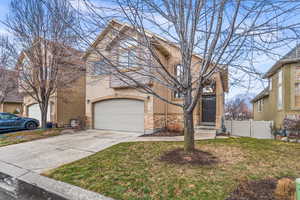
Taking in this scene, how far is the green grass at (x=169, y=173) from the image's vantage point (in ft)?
10.0

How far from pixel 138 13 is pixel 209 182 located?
4.06m

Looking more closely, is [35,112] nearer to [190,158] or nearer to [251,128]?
[190,158]

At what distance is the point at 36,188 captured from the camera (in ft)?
11.7

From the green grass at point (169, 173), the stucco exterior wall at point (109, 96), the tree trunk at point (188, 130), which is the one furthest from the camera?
the stucco exterior wall at point (109, 96)

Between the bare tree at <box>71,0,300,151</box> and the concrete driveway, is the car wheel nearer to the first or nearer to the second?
the concrete driveway

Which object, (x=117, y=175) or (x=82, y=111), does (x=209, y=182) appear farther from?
(x=82, y=111)

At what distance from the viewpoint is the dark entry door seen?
10406mm

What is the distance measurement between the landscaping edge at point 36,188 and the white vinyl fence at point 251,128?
10145 millimetres

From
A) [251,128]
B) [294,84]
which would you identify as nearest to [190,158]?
[251,128]

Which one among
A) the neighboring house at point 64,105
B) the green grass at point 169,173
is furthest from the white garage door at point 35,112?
the green grass at point 169,173

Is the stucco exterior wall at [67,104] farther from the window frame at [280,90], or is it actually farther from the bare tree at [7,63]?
the window frame at [280,90]

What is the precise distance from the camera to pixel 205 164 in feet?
13.7

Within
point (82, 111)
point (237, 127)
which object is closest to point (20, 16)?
point (82, 111)

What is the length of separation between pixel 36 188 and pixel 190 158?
148 inches
